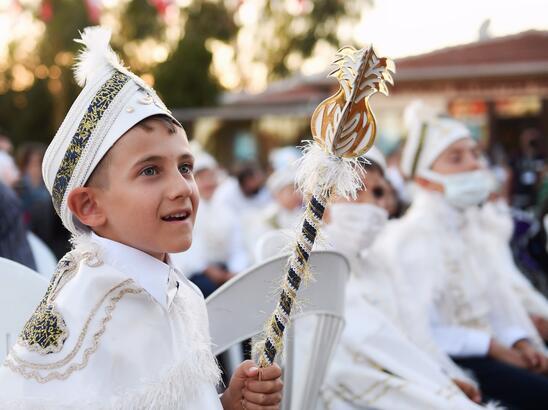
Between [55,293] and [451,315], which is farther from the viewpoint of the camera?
[451,315]

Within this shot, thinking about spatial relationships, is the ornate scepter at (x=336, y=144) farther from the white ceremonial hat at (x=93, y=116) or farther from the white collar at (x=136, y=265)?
the white ceremonial hat at (x=93, y=116)

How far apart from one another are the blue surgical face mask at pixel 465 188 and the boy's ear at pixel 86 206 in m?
2.51

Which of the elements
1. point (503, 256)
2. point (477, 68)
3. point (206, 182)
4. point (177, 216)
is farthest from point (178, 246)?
point (477, 68)

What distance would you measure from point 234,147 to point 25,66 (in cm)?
1507

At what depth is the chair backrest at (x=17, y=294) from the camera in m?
2.29

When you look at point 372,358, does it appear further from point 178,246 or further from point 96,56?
point 96,56

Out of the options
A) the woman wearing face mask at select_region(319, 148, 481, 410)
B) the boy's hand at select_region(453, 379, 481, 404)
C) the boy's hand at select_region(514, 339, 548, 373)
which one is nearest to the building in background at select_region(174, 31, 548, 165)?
the boy's hand at select_region(514, 339, 548, 373)

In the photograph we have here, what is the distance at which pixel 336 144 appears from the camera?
173 centimetres

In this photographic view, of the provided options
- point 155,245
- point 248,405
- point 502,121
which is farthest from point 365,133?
point 502,121

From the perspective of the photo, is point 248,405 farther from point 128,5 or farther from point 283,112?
point 128,5

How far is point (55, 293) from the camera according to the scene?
5.81 feet

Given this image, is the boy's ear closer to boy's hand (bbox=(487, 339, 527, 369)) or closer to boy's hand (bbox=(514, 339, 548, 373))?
boy's hand (bbox=(487, 339, 527, 369))

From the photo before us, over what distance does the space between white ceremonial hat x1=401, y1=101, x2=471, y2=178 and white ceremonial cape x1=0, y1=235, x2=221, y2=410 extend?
2.54m

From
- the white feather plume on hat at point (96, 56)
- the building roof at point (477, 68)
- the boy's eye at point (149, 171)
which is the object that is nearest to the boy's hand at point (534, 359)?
the boy's eye at point (149, 171)
